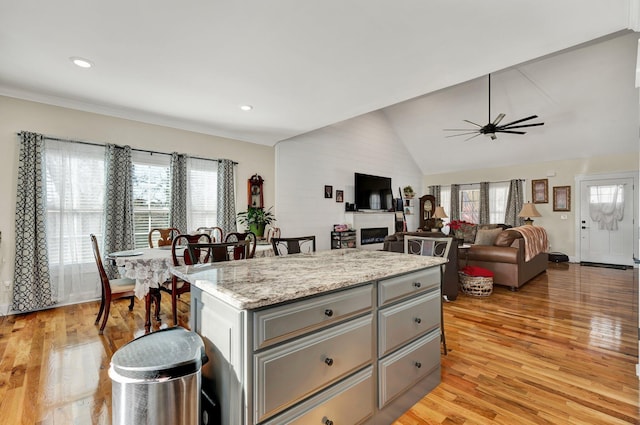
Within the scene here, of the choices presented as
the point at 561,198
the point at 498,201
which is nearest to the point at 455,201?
the point at 498,201

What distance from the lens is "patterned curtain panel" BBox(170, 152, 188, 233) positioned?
4.69 meters

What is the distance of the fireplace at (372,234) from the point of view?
768 cm

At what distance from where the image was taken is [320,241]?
6.79m

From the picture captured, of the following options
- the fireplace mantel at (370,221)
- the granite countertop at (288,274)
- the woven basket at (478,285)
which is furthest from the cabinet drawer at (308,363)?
the fireplace mantel at (370,221)

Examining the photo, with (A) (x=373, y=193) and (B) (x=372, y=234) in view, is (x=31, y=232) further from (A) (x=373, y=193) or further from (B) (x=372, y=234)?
(A) (x=373, y=193)

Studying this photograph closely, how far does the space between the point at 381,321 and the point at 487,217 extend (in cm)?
792

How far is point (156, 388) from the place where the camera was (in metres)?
1.11

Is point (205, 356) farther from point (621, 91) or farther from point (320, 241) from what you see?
point (621, 91)

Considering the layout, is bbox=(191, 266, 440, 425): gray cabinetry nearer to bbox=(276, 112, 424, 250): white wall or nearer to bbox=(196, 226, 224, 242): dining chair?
bbox=(196, 226, 224, 242): dining chair

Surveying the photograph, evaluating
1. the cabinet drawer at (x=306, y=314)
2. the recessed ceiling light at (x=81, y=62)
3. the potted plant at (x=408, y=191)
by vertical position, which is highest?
the recessed ceiling light at (x=81, y=62)

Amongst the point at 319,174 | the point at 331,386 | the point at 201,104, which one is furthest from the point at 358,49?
the point at 319,174

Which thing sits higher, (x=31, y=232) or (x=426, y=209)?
(x=426, y=209)

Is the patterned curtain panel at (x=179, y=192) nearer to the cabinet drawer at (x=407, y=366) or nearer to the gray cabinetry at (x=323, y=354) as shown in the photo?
the gray cabinetry at (x=323, y=354)

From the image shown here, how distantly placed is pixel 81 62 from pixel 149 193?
1.98m
